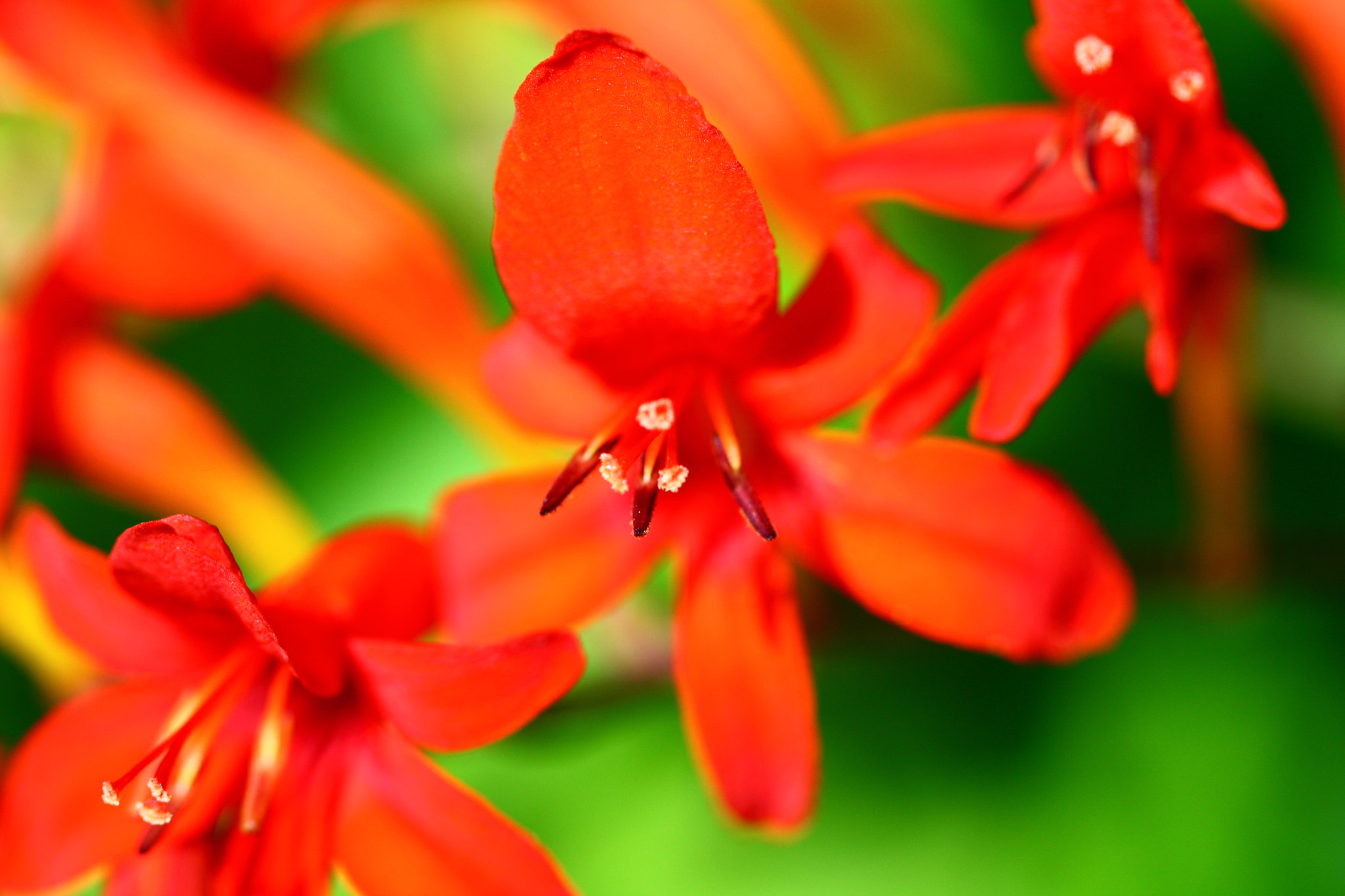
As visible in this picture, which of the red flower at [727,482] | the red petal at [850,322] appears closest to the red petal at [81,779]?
the red flower at [727,482]

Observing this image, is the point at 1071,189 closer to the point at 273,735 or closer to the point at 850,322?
the point at 850,322

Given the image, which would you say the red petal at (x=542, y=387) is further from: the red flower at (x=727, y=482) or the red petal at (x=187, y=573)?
the red petal at (x=187, y=573)

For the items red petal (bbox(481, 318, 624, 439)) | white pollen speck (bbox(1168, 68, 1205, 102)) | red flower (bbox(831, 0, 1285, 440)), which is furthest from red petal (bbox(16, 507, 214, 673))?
white pollen speck (bbox(1168, 68, 1205, 102))

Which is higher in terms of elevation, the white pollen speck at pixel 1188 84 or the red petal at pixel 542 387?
the white pollen speck at pixel 1188 84

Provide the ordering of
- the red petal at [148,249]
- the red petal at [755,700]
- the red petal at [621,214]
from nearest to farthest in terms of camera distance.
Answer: the red petal at [621,214] < the red petal at [755,700] < the red petal at [148,249]

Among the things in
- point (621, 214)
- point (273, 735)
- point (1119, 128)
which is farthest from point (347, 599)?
point (1119, 128)

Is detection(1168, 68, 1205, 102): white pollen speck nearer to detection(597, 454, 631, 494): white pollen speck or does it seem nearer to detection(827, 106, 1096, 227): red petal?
detection(827, 106, 1096, 227): red petal
